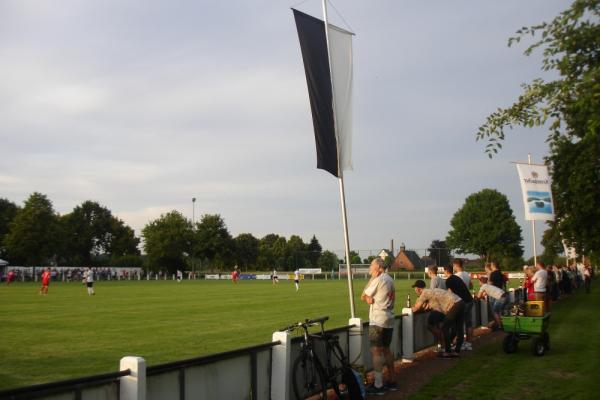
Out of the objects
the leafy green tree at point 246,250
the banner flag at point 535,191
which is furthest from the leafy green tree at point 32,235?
the banner flag at point 535,191

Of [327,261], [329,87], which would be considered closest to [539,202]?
[329,87]

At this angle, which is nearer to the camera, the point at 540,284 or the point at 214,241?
the point at 540,284

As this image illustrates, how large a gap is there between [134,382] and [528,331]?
367 inches

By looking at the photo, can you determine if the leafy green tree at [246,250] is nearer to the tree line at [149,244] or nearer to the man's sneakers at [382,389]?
the tree line at [149,244]

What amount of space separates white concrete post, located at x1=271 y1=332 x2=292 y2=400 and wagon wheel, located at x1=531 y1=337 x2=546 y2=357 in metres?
6.71

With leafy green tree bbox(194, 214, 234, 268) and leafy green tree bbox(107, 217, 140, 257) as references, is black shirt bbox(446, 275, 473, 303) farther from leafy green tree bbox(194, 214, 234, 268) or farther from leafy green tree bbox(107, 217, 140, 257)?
leafy green tree bbox(107, 217, 140, 257)

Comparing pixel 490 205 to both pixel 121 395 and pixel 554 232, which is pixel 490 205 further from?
pixel 121 395

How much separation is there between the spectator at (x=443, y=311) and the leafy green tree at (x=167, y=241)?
92.1m

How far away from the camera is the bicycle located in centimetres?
834

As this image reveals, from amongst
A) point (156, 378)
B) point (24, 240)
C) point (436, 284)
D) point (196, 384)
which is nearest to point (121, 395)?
point (156, 378)

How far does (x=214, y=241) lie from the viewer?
366ft

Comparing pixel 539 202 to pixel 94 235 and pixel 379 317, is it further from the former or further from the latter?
pixel 94 235

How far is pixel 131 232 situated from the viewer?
371 feet

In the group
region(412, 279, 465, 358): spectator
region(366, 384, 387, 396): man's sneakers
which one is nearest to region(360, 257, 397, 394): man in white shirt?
region(366, 384, 387, 396): man's sneakers
